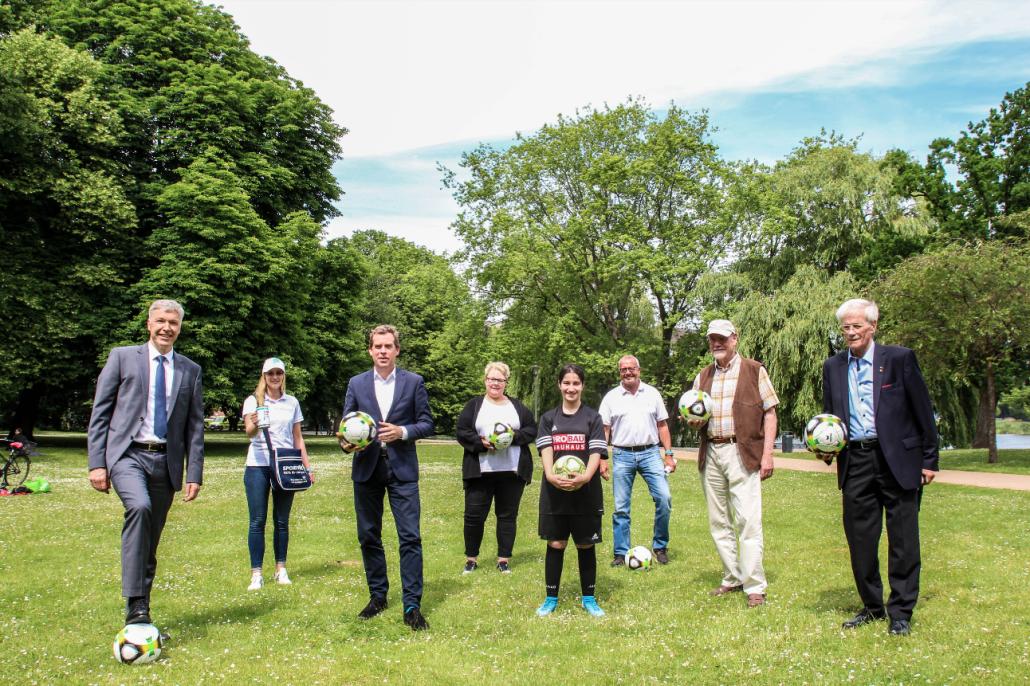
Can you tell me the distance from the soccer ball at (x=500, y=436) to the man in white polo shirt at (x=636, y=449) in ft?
4.24

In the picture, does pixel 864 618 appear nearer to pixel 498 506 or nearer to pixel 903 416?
pixel 903 416

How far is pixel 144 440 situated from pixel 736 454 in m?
5.23

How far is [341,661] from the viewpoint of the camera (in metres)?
5.70

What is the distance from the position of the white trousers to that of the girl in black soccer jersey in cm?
133

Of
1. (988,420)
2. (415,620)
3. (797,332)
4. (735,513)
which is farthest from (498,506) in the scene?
(988,420)

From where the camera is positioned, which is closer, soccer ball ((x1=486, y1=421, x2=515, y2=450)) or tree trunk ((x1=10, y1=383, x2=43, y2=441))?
soccer ball ((x1=486, y1=421, x2=515, y2=450))

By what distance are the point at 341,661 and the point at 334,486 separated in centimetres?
1404

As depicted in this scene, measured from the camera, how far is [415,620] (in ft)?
21.6

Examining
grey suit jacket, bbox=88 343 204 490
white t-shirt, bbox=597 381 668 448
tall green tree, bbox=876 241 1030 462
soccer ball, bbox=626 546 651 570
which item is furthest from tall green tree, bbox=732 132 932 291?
grey suit jacket, bbox=88 343 204 490

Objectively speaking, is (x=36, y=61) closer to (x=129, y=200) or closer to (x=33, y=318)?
(x=129, y=200)

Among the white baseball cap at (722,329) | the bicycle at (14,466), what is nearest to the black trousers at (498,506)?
the white baseball cap at (722,329)

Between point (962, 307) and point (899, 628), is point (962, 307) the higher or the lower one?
the higher one

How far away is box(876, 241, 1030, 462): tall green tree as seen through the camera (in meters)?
24.5

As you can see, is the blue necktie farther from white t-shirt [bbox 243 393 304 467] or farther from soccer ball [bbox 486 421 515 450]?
soccer ball [bbox 486 421 515 450]
